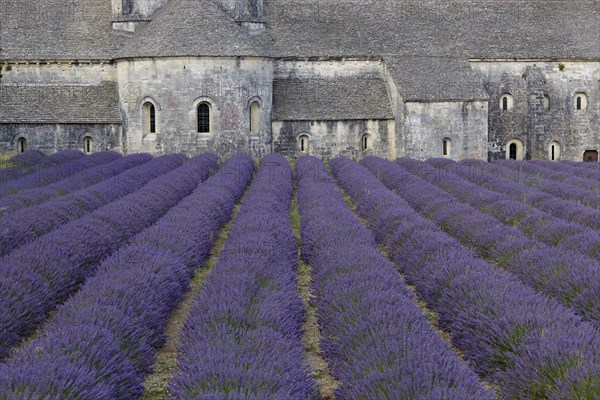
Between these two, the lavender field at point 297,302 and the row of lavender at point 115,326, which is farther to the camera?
the lavender field at point 297,302

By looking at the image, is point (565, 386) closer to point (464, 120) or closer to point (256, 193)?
point (256, 193)

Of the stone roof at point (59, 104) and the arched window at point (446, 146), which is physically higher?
the stone roof at point (59, 104)

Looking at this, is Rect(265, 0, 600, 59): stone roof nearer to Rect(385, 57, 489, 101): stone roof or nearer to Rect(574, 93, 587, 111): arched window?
Rect(385, 57, 489, 101): stone roof

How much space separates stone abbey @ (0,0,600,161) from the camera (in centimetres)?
2941

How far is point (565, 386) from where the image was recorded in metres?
4.86

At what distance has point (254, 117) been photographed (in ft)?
99.4

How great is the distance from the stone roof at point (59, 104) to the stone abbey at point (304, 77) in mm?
55

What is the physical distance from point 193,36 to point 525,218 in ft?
63.9

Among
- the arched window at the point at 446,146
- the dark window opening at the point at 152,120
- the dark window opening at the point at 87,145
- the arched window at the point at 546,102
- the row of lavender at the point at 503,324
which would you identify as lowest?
the row of lavender at the point at 503,324

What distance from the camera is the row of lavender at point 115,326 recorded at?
4.84 metres

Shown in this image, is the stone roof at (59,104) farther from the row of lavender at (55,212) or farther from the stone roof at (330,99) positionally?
the row of lavender at (55,212)

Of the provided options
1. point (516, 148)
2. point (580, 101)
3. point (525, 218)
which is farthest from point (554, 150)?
point (525, 218)

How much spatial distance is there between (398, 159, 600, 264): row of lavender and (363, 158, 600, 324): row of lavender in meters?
0.03

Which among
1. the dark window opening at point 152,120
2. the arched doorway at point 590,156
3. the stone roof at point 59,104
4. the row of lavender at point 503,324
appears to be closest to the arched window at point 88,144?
the stone roof at point 59,104
